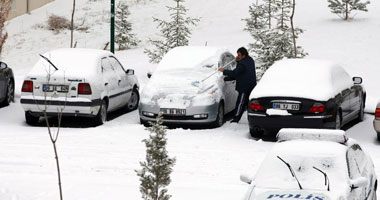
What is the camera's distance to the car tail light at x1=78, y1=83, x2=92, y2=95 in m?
14.5

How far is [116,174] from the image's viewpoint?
10562 millimetres

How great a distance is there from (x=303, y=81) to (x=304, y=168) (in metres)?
6.42

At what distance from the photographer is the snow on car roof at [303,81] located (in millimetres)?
13305

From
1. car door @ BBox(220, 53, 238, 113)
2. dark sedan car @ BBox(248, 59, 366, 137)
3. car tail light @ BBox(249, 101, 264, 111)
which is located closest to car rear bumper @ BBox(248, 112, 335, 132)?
dark sedan car @ BBox(248, 59, 366, 137)

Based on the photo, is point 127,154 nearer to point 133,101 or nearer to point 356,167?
point 356,167

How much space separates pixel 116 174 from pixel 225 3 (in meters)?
30.7

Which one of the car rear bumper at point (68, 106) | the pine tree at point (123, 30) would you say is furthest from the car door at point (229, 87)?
the pine tree at point (123, 30)

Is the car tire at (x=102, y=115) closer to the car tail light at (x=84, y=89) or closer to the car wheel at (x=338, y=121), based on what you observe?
the car tail light at (x=84, y=89)

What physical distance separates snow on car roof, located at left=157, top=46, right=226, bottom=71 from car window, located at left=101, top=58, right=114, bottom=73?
3.59 ft

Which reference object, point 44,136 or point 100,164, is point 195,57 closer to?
point 44,136

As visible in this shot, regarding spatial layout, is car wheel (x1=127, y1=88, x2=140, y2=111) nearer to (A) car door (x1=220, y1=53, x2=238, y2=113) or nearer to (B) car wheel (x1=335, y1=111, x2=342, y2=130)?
(A) car door (x1=220, y1=53, x2=238, y2=113)

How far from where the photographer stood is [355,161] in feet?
26.3

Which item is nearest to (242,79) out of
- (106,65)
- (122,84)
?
(122,84)

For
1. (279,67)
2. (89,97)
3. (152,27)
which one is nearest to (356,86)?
(279,67)
